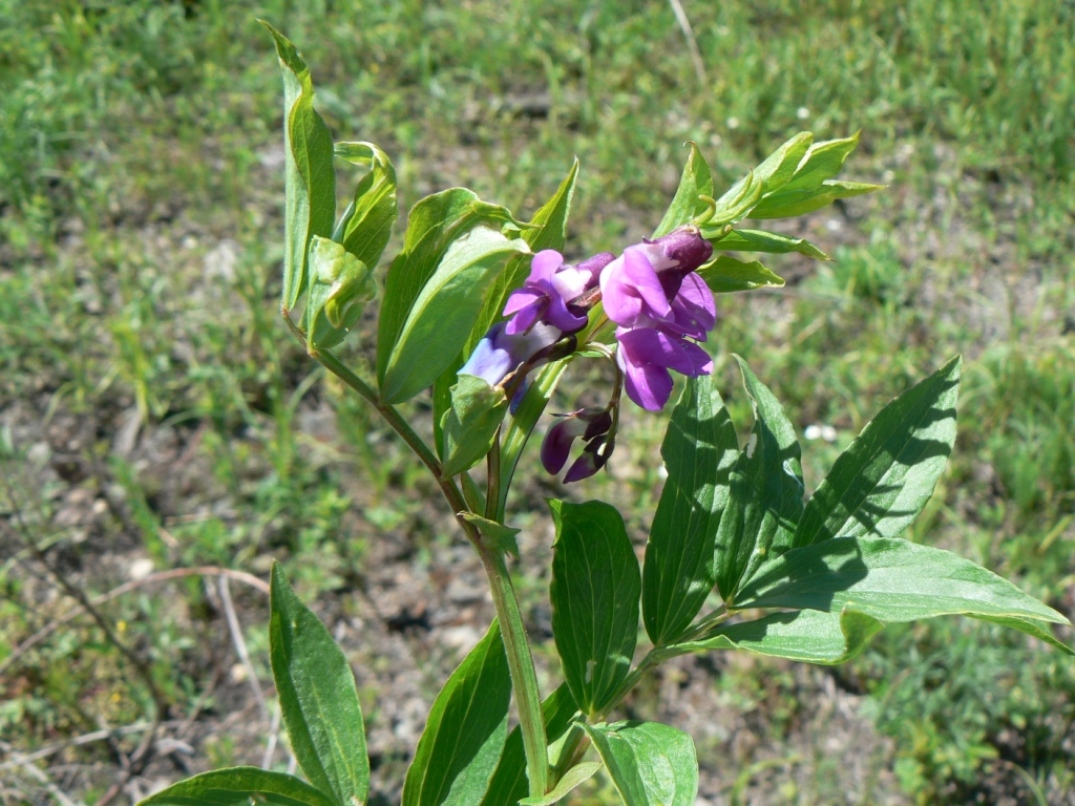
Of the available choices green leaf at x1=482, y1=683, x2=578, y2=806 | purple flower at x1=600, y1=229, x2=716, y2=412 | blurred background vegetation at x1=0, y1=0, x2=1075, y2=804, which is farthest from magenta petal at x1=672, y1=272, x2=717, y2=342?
blurred background vegetation at x1=0, y1=0, x2=1075, y2=804

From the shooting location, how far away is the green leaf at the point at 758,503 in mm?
1084

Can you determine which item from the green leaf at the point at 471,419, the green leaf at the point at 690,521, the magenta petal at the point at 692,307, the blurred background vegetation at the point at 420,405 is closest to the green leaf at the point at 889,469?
the green leaf at the point at 690,521

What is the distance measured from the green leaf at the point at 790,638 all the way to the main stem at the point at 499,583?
0.17 meters

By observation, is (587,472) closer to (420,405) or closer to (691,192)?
(691,192)

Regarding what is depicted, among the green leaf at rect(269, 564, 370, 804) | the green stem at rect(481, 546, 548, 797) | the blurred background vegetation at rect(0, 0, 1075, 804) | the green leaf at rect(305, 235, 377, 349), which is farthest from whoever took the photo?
the blurred background vegetation at rect(0, 0, 1075, 804)

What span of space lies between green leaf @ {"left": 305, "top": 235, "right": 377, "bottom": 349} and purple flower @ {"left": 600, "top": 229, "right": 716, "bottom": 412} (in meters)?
0.21

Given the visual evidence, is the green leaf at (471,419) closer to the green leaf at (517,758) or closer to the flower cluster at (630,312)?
the flower cluster at (630,312)

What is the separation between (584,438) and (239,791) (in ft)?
1.59

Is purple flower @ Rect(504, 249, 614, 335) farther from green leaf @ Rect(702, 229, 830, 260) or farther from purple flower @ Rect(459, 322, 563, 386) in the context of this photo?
green leaf @ Rect(702, 229, 830, 260)

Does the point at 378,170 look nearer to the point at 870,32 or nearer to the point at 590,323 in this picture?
the point at 590,323

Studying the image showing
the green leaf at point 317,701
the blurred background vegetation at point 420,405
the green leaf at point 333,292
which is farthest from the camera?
the blurred background vegetation at point 420,405

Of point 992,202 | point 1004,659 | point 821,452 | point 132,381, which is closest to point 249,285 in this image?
point 132,381

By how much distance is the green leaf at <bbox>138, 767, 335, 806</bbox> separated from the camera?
90 cm

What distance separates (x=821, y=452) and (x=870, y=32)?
2573 millimetres
